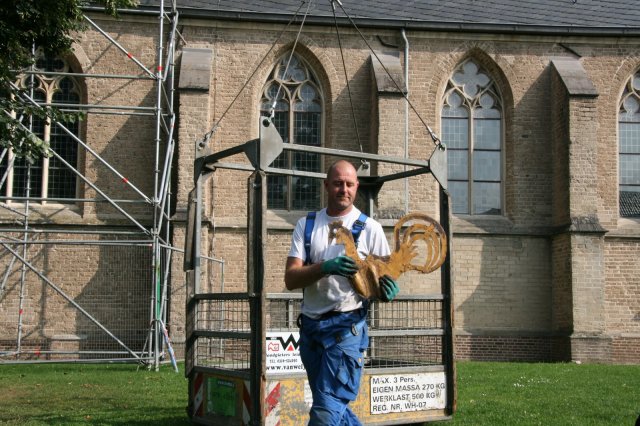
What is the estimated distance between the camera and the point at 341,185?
15.4ft

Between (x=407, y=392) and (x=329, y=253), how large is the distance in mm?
2565

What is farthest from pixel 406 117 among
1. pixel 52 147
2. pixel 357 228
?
pixel 357 228

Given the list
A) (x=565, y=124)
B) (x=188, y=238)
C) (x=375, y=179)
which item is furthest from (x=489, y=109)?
(x=188, y=238)

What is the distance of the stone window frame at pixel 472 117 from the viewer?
19.5m

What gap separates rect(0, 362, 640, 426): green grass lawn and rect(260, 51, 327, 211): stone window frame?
636cm

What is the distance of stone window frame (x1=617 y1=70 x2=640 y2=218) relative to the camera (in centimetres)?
1948

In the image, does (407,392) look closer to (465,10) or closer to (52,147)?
(52,147)

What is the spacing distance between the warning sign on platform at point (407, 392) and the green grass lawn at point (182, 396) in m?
0.44

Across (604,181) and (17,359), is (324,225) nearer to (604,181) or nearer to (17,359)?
(17,359)

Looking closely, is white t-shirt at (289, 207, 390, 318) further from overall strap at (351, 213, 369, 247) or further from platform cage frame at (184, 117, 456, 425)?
platform cage frame at (184, 117, 456, 425)

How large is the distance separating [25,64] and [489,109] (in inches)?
489

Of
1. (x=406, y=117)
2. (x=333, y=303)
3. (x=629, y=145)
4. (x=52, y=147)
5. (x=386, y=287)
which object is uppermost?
(x=406, y=117)

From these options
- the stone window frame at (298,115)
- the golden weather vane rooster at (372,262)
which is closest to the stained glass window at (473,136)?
the stone window frame at (298,115)

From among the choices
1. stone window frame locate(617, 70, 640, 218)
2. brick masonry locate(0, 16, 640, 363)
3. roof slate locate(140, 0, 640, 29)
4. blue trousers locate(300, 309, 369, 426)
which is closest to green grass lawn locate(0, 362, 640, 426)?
blue trousers locate(300, 309, 369, 426)
